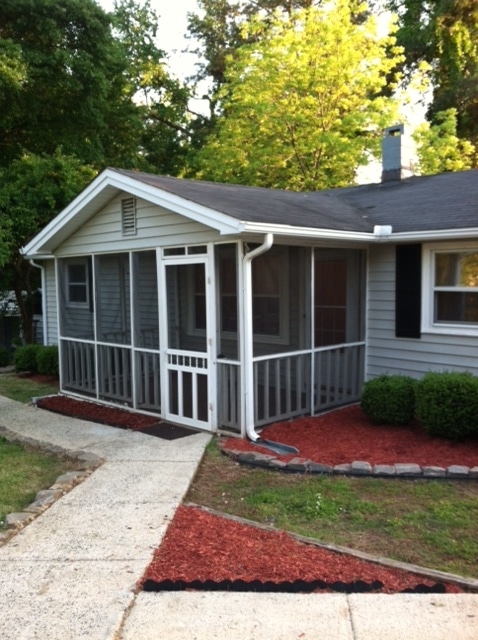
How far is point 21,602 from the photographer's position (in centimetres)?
312

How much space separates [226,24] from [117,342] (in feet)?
69.9

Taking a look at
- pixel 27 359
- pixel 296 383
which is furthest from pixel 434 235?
pixel 27 359

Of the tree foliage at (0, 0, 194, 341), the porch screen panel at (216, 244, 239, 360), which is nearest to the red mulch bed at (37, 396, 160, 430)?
the porch screen panel at (216, 244, 239, 360)

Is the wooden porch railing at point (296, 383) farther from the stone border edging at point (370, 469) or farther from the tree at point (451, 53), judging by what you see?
the tree at point (451, 53)

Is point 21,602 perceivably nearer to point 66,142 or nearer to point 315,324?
point 315,324

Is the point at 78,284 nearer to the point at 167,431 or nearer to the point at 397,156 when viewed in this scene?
the point at 167,431

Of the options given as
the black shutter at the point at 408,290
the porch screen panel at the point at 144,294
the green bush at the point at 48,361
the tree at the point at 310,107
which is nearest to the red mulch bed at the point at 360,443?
the black shutter at the point at 408,290

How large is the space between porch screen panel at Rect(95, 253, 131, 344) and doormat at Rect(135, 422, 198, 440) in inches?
80.5

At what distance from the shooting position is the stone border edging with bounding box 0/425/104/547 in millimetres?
4137

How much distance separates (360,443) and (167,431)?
92.5 inches

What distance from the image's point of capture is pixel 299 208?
7.51 meters

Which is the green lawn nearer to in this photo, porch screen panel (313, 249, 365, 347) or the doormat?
the doormat

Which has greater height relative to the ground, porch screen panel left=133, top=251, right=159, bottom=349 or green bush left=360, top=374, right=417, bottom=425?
porch screen panel left=133, top=251, right=159, bottom=349

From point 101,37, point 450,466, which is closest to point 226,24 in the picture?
point 101,37
